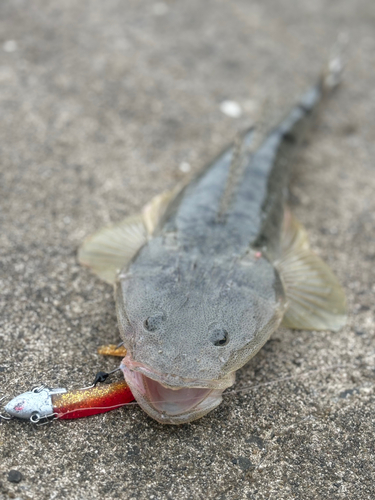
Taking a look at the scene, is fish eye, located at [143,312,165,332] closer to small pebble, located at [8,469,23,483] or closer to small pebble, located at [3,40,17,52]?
small pebble, located at [8,469,23,483]

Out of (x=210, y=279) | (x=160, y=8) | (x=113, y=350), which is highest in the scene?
(x=160, y=8)

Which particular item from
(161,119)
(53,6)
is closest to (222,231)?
(161,119)

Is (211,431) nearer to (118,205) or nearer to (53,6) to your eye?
(118,205)

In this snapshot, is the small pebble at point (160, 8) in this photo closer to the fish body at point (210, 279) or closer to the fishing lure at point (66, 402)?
the fish body at point (210, 279)

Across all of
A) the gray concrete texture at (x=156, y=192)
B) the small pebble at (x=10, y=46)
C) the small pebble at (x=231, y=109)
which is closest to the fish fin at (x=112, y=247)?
the gray concrete texture at (x=156, y=192)

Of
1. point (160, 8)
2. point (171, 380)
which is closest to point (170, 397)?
point (171, 380)

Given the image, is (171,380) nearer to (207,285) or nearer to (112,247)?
(207,285)
